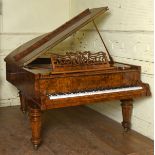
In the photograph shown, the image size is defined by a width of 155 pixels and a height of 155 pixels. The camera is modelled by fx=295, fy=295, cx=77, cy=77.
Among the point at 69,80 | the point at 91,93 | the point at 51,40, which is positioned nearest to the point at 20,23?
the point at 51,40

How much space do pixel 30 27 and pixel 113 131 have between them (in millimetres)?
2127

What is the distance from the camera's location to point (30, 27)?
15.0 ft

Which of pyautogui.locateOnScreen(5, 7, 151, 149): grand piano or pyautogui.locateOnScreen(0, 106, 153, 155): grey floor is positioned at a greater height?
pyautogui.locateOnScreen(5, 7, 151, 149): grand piano

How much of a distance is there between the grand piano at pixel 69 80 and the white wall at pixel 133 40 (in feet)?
0.44

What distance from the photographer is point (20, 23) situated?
176 inches

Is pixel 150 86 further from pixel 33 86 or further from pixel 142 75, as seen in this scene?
pixel 33 86

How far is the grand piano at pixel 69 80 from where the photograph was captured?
107 inches

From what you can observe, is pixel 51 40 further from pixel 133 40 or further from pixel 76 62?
pixel 133 40

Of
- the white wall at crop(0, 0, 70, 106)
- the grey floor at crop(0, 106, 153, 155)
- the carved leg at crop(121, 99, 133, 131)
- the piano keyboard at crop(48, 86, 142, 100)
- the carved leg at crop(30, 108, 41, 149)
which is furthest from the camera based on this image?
the white wall at crop(0, 0, 70, 106)

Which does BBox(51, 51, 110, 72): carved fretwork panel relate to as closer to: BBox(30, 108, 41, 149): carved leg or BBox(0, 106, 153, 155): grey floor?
BBox(30, 108, 41, 149): carved leg

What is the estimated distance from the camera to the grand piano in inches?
107

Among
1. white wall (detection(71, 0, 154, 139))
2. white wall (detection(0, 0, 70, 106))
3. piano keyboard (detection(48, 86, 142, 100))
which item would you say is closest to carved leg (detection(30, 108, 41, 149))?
piano keyboard (detection(48, 86, 142, 100))

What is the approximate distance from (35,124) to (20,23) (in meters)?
2.12

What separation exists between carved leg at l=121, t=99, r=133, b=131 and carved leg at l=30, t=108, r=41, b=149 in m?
1.05
